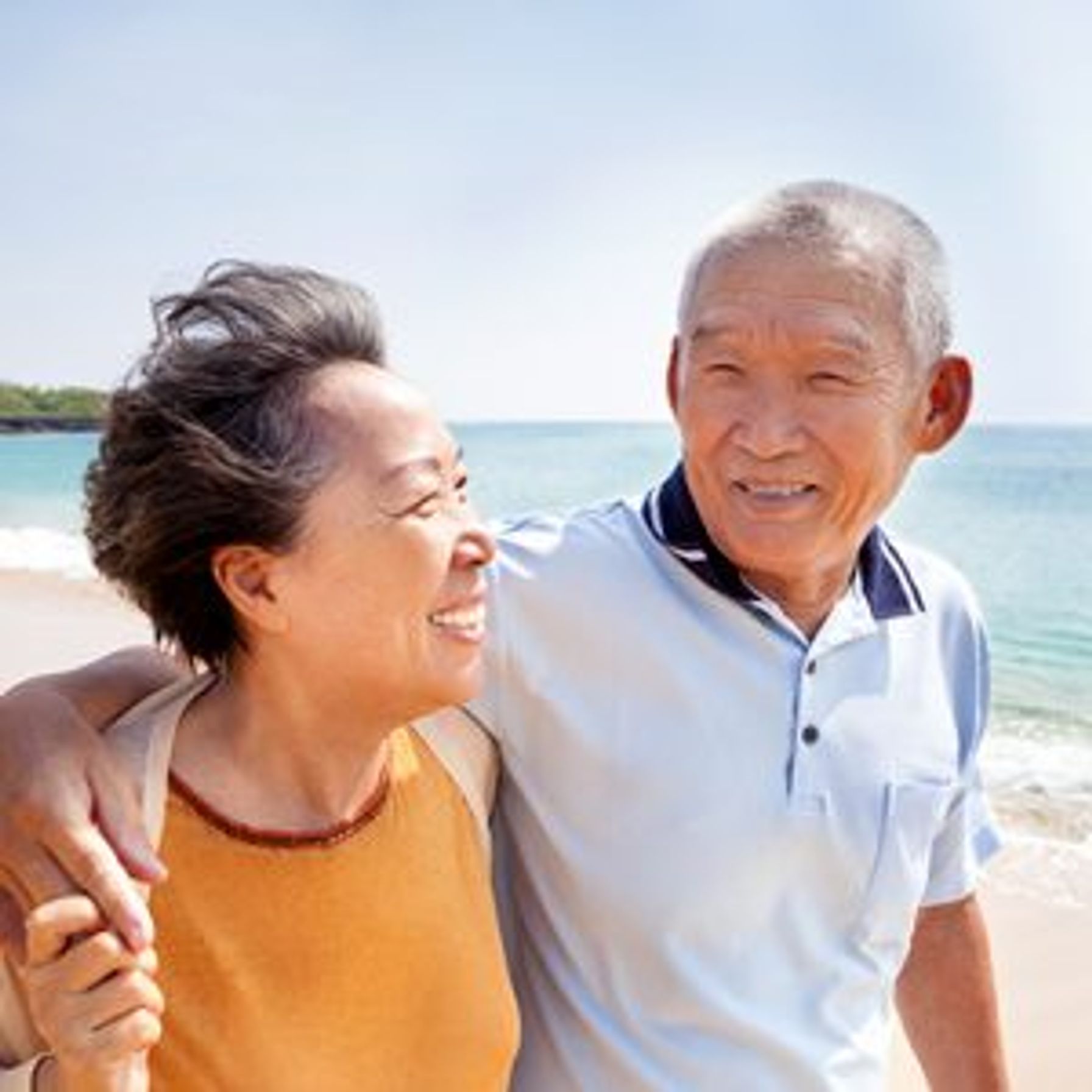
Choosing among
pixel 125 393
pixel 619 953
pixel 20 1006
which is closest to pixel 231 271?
pixel 125 393

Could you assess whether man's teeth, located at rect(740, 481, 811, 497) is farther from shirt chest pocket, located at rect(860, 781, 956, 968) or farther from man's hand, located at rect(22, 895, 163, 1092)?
man's hand, located at rect(22, 895, 163, 1092)

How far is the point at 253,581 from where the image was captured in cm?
163

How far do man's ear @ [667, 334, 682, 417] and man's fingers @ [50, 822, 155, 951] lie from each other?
996mm

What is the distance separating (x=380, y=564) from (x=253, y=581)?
155 mm

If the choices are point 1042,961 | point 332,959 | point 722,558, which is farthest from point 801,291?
point 1042,961

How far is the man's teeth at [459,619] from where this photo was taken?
5.37 ft

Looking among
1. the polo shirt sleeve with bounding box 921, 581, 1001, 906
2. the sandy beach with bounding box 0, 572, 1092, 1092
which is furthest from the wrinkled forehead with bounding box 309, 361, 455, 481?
the sandy beach with bounding box 0, 572, 1092, 1092

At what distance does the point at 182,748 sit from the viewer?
1.59 meters

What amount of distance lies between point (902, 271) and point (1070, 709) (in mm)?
11080

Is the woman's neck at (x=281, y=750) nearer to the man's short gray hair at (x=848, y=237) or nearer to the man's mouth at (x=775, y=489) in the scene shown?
the man's mouth at (x=775, y=489)

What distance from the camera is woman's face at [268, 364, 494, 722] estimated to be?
5.26 ft

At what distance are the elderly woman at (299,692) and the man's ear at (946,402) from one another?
0.75 m

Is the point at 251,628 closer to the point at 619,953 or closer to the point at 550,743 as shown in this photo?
the point at 550,743

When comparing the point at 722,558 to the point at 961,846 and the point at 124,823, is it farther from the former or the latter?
the point at 124,823
